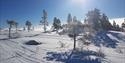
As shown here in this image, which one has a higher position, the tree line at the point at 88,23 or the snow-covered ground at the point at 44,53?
the tree line at the point at 88,23

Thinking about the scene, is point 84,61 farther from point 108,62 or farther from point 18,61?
point 18,61

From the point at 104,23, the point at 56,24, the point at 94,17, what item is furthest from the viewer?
the point at 56,24

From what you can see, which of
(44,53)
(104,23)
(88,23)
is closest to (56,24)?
(104,23)

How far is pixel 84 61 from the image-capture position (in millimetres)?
16547

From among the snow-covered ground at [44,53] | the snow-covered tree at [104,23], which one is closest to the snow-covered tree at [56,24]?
the snow-covered tree at [104,23]

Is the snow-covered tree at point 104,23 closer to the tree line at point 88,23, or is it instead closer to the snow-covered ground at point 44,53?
the tree line at point 88,23

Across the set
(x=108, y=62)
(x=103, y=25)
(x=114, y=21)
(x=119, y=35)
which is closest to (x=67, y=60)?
(x=108, y=62)

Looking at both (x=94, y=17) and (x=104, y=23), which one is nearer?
(x=94, y=17)

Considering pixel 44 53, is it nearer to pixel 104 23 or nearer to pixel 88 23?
pixel 88 23

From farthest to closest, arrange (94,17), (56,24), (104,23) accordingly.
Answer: (56,24) < (104,23) < (94,17)

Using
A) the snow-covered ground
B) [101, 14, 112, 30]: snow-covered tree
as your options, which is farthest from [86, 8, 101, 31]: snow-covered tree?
the snow-covered ground

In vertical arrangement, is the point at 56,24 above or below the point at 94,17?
below

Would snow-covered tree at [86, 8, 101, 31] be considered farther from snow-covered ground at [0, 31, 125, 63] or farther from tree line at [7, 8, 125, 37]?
snow-covered ground at [0, 31, 125, 63]

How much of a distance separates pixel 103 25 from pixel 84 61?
46.3 m
